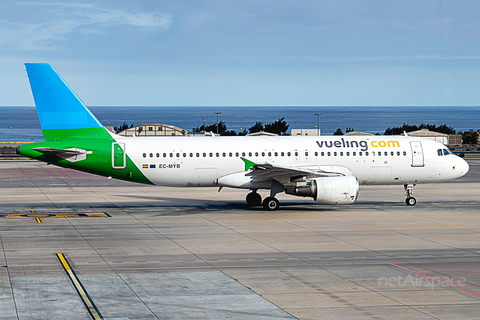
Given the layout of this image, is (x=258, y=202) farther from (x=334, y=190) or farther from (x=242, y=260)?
(x=242, y=260)

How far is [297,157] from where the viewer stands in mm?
35125

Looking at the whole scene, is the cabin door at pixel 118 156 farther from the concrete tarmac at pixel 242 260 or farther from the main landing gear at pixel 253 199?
the main landing gear at pixel 253 199

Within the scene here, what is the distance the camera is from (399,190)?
4744 cm

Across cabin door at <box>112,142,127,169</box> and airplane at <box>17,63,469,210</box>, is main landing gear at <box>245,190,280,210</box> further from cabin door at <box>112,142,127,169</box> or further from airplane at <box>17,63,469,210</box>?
cabin door at <box>112,142,127,169</box>

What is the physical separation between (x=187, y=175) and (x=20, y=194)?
15.3m

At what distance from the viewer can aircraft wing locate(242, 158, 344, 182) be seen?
32188mm

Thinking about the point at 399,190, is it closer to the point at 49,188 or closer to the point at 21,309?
the point at 49,188

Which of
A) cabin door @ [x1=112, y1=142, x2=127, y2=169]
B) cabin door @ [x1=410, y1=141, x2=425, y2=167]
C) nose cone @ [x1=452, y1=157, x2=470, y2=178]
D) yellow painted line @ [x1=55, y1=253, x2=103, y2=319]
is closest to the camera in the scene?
yellow painted line @ [x1=55, y1=253, x2=103, y2=319]

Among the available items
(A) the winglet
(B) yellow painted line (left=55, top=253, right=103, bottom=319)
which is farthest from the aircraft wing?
(B) yellow painted line (left=55, top=253, right=103, bottom=319)

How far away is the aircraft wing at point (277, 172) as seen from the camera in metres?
32.2

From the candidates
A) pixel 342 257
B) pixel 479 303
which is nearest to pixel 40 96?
pixel 342 257

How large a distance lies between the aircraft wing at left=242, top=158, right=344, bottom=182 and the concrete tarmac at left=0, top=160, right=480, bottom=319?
2.09 m

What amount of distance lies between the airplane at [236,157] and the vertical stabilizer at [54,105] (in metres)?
0.06

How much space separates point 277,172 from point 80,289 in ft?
57.9
